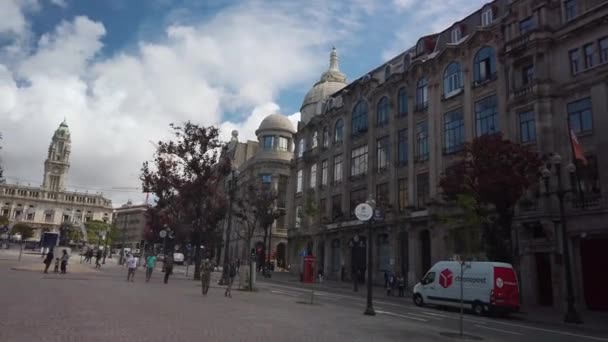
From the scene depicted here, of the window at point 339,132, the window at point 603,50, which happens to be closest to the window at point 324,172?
the window at point 339,132

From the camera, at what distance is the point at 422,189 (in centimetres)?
3744

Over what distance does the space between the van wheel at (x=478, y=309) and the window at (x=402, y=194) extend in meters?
17.9

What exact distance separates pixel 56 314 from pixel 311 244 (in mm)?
40911

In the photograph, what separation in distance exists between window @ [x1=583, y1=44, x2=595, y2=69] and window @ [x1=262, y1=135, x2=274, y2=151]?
5336 cm

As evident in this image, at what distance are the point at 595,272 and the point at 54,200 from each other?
163 metres

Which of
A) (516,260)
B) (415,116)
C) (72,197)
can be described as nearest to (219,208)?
(415,116)

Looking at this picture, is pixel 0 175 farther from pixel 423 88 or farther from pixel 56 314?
pixel 423 88

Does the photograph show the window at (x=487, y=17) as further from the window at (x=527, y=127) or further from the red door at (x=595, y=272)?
the red door at (x=595, y=272)

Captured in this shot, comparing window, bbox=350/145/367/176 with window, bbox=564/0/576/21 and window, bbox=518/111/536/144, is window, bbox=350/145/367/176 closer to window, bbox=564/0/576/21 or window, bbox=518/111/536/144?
window, bbox=518/111/536/144

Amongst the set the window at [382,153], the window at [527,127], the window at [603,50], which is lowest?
the window at [527,127]

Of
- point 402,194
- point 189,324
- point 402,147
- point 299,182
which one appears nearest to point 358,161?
point 402,147

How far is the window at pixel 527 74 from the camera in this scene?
29188 mm

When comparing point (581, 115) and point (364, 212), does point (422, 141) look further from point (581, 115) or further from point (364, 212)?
point (364, 212)

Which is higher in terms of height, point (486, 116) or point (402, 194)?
point (486, 116)
